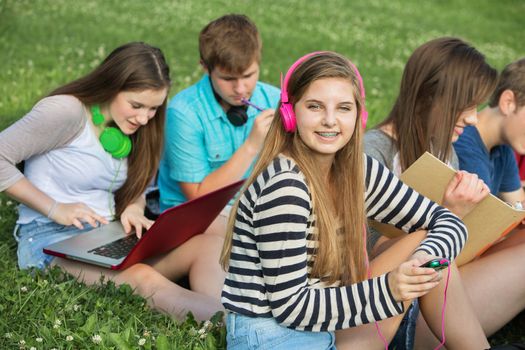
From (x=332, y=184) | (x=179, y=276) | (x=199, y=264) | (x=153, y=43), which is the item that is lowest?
(x=179, y=276)

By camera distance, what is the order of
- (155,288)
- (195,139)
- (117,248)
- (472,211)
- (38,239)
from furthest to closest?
(195,139)
(38,239)
(117,248)
(155,288)
(472,211)

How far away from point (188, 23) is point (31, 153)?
730 cm

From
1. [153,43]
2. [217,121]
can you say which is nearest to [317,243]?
[217,121]

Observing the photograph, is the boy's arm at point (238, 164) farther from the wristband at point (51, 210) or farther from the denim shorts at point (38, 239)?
the wristband at point (51, 210)

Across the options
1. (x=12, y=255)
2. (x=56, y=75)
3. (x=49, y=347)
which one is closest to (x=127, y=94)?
(x=12, y=255)

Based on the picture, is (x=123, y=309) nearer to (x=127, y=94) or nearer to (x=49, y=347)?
(x=49, y=347)

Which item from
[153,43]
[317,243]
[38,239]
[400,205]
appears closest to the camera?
[317,243]

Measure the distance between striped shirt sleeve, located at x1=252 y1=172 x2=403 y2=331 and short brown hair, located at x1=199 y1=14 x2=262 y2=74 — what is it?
153cm

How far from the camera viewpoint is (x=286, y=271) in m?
2.50

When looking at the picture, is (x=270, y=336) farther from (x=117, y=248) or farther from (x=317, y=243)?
(x=117, y=248)

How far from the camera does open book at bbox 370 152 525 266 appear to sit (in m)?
3.09

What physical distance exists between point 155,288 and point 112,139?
749mm

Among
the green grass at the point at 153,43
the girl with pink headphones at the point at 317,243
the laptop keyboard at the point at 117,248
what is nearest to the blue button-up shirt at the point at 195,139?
the laptop keyboard at the point at 117,248

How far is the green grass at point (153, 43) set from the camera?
3.06 metres
